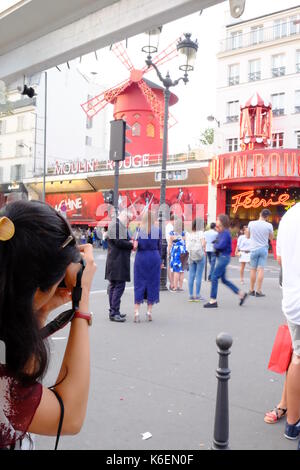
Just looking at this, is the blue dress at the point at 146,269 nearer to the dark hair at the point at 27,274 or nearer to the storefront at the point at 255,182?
the dark hair at the point at 27,274

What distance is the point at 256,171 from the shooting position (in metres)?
19.8

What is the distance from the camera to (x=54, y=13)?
3867 mm

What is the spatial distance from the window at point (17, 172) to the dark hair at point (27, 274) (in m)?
33.4

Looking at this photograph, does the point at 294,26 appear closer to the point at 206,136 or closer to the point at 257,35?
the point at 257,35

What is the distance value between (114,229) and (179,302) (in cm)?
237

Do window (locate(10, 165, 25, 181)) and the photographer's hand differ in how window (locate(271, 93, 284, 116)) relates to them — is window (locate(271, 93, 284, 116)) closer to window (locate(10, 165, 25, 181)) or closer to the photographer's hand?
window (locate(10, 165, 25, 181))

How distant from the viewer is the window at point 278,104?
2288 centimetres

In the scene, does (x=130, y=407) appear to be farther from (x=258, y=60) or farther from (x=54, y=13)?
(x=258, y=60)

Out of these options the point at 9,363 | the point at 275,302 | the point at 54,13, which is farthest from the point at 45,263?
the point at 275,302

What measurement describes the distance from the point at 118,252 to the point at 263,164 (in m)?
14.8

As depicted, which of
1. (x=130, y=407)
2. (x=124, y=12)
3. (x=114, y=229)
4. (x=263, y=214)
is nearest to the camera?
(x=130, y=407)

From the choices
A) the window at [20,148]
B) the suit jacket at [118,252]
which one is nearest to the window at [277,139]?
the suit jacket at [118,252]

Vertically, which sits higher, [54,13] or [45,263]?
[54,13]

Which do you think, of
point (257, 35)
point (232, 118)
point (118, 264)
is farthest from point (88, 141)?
point (118, 264)
